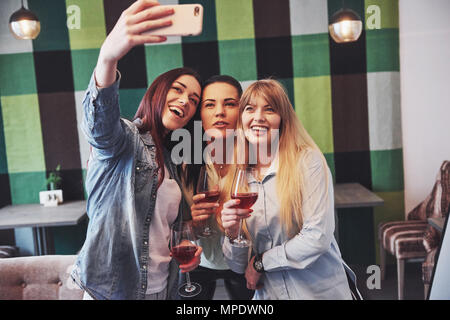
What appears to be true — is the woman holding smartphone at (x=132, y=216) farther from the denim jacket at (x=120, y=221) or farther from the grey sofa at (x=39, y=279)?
the grey sofa at (x=39, y=279)

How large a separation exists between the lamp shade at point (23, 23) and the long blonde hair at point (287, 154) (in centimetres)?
72

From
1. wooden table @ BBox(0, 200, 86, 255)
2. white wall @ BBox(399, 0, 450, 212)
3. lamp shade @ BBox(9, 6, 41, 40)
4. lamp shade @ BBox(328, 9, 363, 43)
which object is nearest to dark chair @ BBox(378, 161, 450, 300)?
white wall @ BBox(399, 0, 450, 212)

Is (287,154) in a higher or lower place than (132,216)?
higher

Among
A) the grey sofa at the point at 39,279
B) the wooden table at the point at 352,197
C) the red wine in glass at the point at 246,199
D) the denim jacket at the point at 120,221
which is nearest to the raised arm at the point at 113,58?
the denim jacket at the point at 120,221

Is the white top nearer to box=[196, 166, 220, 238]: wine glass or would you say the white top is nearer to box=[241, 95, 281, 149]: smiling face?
box=[196, 166, 220, 238]: wine glass

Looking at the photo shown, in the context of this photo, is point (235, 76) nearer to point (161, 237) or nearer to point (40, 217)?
point (161, 237)

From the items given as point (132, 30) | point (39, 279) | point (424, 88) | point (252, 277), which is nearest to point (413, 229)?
point (424, 88)

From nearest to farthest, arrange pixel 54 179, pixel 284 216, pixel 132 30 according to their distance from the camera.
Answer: pixel 132 30 < pixel 284 216 < pixel 54 179

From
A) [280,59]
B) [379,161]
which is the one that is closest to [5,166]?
[280,59]

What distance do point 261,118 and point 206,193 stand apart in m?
0.27

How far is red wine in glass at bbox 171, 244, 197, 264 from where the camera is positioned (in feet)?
2.86

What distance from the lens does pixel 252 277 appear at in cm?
99
